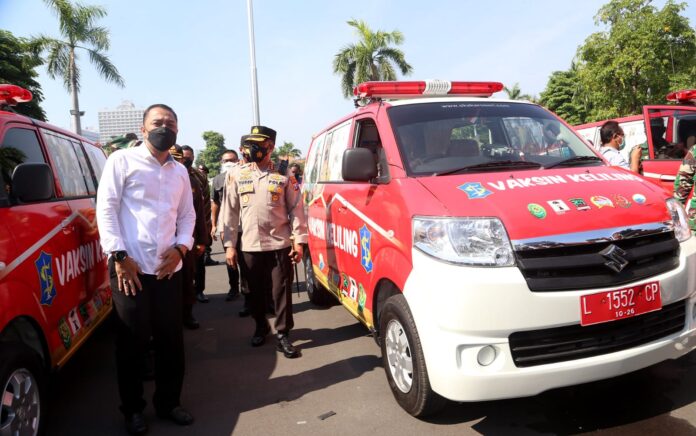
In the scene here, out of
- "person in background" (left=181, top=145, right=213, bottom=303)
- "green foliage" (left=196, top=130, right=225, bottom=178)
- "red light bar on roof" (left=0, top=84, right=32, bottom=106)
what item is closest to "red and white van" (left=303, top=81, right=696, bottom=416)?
"red light bar on roof" (left=0, top=84, right=32, bottom=106)

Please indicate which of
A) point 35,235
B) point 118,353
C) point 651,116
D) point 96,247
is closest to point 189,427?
point 118,353

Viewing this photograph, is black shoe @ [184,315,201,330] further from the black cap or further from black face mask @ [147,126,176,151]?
black face mask @ [147,126,176,151]

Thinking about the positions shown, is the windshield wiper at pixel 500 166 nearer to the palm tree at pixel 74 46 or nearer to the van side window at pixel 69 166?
the van side window at pixel 69 166

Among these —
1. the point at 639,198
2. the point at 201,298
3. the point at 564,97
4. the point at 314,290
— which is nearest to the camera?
the point at 639,198

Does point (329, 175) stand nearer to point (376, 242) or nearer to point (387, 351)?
point (376, 242)

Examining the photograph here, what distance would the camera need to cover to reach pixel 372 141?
3838 millimetres

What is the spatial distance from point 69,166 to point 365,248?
264cm

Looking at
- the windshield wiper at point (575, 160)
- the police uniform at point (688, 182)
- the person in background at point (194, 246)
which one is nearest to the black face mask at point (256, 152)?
the person in background at point (194, 246)

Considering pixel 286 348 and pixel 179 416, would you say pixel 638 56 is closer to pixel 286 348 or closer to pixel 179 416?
pixel 286 348

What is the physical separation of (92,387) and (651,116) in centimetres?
836

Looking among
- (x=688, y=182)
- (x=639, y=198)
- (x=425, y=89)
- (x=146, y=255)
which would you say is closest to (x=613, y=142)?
(x=688, y=182)

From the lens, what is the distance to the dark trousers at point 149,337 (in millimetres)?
2844

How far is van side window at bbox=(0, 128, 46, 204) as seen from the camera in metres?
2.73

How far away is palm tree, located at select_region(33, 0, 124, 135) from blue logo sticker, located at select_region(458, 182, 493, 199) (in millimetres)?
26051
